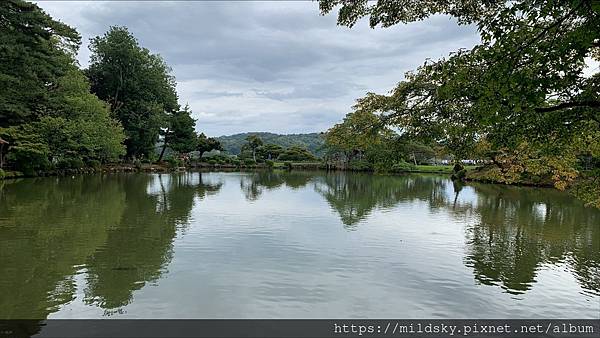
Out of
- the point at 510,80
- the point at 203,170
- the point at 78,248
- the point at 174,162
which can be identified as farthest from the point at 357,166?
the point at 510,80

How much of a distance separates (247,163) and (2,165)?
29.5 metres

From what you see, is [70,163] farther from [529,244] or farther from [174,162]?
[529,244]

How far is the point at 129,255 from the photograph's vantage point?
23.1ft

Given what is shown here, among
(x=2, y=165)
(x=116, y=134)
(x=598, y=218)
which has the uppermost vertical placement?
(x=116, y=134)

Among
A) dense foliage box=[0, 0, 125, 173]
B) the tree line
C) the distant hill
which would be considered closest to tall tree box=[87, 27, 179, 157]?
the tree line

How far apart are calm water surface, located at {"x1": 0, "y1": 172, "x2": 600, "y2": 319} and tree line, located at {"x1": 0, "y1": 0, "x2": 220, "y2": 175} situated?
38.6ft

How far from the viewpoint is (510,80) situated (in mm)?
3344

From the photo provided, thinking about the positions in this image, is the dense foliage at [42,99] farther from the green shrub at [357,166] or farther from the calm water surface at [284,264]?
the green shrub at [357,166]

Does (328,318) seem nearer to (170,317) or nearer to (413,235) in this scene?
(170,317)

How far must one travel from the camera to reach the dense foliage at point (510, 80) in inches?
135

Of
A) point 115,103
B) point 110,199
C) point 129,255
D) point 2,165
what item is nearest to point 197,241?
point 129,255

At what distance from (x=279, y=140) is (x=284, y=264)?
96699 mm

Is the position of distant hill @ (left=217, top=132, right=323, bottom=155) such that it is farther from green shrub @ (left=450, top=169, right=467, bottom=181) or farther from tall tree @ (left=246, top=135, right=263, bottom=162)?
green shrub @ (left=450, top=169, right=467, bottom=181)

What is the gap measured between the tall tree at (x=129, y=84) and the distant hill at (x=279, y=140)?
4681cm
